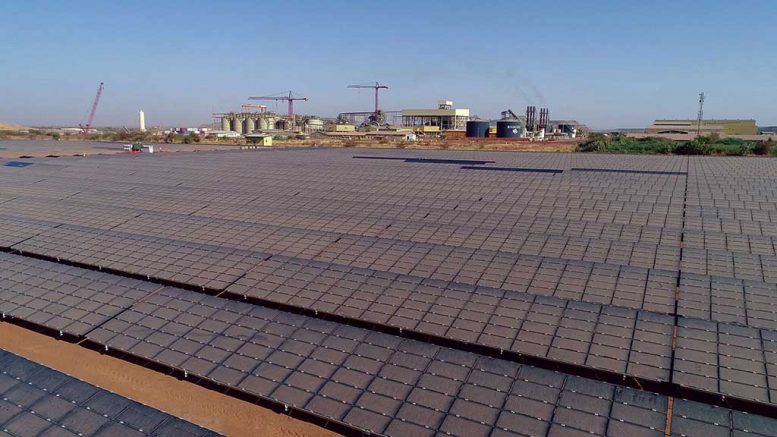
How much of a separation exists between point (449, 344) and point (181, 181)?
2776cm

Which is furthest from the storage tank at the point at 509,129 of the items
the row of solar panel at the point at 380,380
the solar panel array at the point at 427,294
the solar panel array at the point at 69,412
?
the solar panel array at the point at 69,412

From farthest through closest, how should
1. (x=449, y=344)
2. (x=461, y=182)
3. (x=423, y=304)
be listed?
1. (x=461, y=182)
2. (x=423, y=304)
3. (x=449, y=344)

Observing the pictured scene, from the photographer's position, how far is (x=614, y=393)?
8578 millimetres

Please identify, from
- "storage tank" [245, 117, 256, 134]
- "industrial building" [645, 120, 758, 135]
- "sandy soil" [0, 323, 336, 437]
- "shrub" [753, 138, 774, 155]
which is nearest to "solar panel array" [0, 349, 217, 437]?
"sandy soil" [0, 323, 336, 437]

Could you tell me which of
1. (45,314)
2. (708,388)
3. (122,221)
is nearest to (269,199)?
(122,221)

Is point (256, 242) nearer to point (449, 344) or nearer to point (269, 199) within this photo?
point (269, 199)

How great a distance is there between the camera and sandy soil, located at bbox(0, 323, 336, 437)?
979cm

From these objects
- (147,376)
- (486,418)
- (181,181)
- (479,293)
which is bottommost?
(147,376)

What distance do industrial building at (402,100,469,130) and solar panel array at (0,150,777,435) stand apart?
12912 cm

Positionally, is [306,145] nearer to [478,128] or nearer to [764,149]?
[478,128]

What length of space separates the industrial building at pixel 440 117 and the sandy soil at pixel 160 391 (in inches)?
5702

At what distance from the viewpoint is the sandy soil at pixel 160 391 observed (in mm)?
9789

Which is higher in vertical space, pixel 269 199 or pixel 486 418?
pixel 269 199

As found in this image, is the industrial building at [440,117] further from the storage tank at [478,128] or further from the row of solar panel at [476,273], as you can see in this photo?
the row of solar panel at [476,273]
